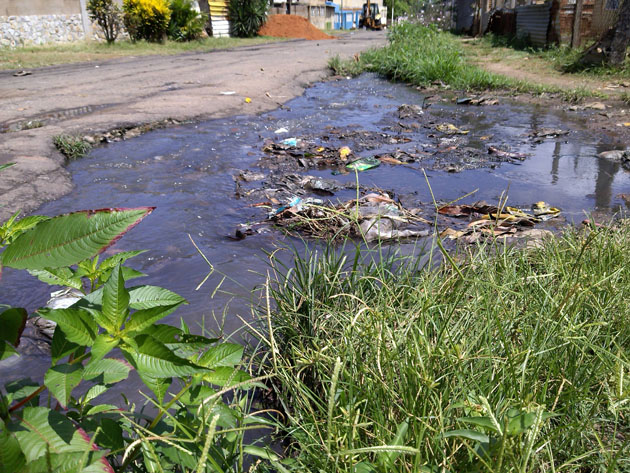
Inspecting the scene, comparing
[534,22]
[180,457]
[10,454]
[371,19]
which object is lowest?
[180,457]

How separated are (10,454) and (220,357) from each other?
0.41 m

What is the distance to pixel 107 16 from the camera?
634 inches

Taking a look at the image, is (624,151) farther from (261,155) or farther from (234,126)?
(234,126)

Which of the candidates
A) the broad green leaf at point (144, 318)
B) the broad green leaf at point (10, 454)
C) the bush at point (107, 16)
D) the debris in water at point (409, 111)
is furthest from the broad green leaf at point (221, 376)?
the bush at point (107, 16)

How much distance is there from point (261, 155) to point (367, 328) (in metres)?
3.84

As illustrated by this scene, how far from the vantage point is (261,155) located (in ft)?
16.9

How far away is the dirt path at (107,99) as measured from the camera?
13.5 ft

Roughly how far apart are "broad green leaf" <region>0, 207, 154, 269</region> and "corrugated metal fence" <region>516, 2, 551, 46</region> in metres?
13.4

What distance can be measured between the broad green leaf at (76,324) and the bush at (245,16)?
23.5 m

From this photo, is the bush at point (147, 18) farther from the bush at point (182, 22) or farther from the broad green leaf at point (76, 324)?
the broad green leaf at point (76, 324)

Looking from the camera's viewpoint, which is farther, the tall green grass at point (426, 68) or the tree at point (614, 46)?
the tall green grass at point (426, 68)

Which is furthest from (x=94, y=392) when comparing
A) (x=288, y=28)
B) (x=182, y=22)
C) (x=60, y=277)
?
(x=288, y=28)

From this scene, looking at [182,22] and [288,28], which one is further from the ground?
[288,28]

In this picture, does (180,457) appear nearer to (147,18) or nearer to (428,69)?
(428,69)
